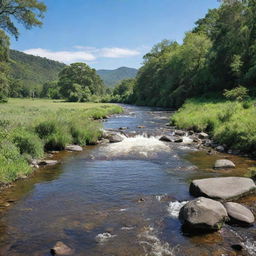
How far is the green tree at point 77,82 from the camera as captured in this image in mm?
106188

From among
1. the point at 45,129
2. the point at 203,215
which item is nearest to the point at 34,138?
the point at 45,129

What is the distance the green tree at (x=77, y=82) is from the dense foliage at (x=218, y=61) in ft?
115

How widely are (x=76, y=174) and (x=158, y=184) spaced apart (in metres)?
4.52

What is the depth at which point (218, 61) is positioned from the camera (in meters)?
51.8

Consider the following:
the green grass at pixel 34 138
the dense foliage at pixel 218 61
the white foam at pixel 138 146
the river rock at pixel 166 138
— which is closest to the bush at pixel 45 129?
the green grass at pixel 34 138

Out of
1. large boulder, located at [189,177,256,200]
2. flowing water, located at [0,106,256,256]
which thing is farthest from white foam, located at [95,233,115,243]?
large boulder, located at [189,177,256,200]

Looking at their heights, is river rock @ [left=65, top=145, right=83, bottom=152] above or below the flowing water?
above

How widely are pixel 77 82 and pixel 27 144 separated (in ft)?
350

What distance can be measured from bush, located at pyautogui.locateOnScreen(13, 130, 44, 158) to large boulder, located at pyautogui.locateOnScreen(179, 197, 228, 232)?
425 inches

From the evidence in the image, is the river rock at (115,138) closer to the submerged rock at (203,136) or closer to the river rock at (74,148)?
the river rock at (74,148)

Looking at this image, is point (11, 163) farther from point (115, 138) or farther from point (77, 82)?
point (77, 82)

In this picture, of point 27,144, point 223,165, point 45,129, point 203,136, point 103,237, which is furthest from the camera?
point 203,136

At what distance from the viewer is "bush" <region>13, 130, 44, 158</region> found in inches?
677

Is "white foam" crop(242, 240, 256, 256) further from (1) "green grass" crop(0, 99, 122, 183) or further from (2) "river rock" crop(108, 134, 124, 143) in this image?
(2) "river rock" crop(108, 134, 124, 143)
